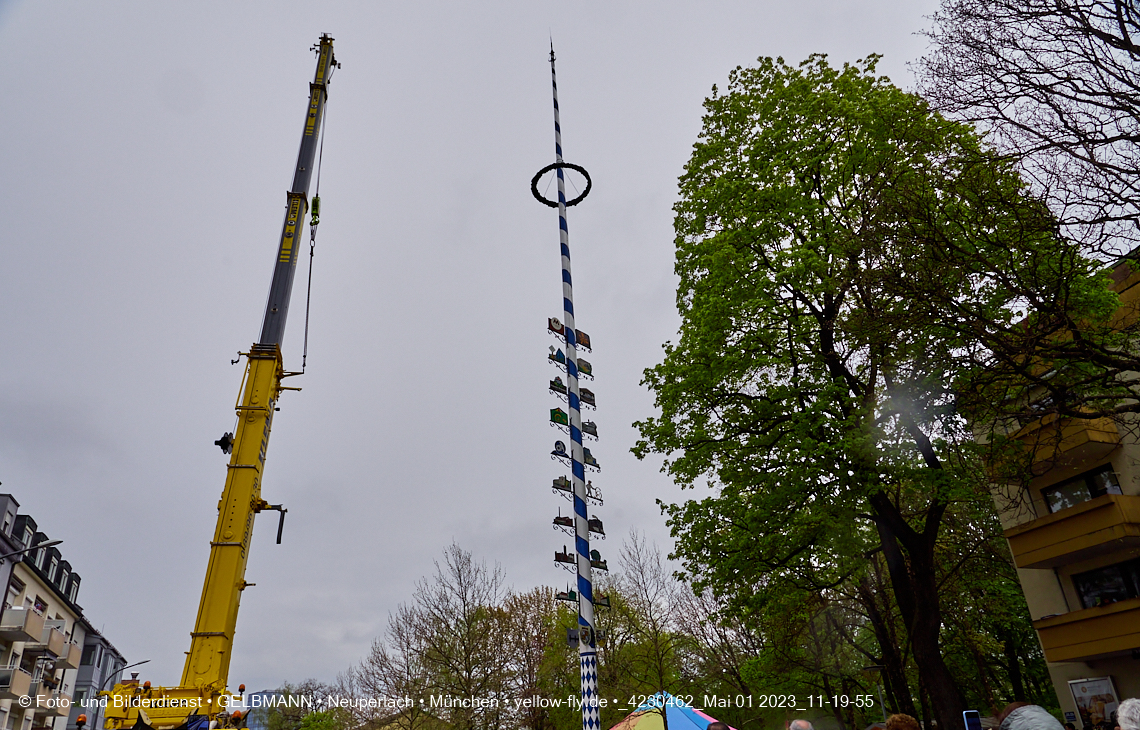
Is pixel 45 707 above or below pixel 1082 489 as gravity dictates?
below

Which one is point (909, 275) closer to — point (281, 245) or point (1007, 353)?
point (1007, 353)

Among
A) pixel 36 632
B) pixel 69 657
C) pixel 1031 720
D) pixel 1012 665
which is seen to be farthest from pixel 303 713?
pixel 1031 720

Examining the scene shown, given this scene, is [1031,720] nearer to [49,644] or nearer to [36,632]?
[36,632]

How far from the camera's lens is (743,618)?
52.0ft

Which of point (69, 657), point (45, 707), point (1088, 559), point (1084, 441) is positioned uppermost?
point (69, 657)

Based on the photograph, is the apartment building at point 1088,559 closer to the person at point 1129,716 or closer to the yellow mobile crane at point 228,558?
the person at point 1129,716

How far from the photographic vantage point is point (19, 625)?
3550 cm

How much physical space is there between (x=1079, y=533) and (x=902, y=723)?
56.8 ft

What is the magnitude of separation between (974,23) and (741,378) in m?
8.55

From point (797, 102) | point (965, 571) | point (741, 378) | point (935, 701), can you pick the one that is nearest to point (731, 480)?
point (741, 378)

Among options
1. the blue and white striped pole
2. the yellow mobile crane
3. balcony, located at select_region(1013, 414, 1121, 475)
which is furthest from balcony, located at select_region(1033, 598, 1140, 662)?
the yellow mobile crane

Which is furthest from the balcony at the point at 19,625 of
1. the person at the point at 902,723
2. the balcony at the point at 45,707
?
the person at the point at 902,723

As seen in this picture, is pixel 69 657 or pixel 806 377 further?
pixel 69 657

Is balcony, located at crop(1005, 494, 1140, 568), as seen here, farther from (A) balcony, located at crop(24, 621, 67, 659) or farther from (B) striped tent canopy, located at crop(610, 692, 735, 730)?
(A) balcony, located at crop(24, 621, 67, 659)
